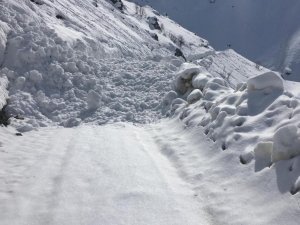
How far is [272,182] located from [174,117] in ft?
20.6

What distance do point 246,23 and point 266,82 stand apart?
163m

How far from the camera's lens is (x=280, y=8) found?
16612 centimetres

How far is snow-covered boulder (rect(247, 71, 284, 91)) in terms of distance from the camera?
9.30 metres

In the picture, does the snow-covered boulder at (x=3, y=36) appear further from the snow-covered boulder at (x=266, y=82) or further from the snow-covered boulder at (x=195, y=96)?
the snow-covered boulder at (x=266, y=82)

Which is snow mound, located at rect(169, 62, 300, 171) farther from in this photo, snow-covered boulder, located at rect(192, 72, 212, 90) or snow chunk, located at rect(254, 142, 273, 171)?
snow-covered boulder, located at rect(192, 72, 212, 90)

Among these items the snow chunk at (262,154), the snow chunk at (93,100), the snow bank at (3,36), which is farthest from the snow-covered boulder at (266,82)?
the snow bank at (3,36)

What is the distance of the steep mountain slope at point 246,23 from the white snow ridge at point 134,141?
135373 millimetres

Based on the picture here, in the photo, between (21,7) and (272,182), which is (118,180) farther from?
(21,7)

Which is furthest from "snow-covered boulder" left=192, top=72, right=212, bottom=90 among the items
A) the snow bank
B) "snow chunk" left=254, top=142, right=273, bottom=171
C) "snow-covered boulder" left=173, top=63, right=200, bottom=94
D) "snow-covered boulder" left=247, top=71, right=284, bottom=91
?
the snow bank

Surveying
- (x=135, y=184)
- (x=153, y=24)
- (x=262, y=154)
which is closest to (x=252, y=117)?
(x=262, y=154)

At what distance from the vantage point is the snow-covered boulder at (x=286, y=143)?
6414 mm

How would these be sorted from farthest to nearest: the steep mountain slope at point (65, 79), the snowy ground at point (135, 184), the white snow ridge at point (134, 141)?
the steep mountain slope at point (65, 79) < the white snow ridge at point (134, 141) < the snowy ground at point (135, 184)

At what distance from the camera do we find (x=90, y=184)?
24.0 ft

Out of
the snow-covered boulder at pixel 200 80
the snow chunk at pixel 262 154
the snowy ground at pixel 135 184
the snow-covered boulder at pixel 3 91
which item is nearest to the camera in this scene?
the snowy ground at pixel 135 184
